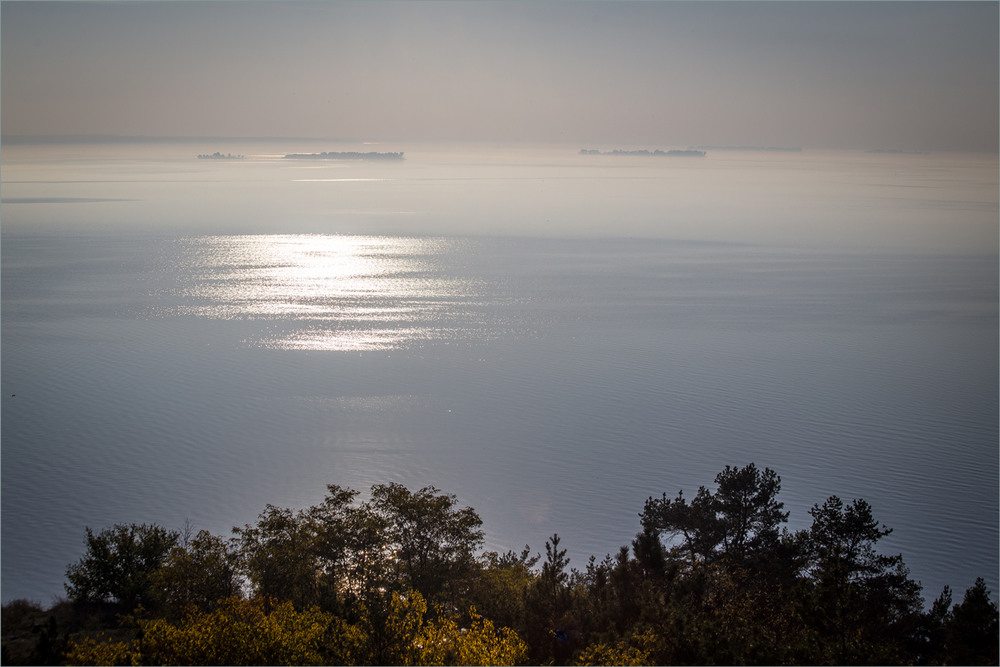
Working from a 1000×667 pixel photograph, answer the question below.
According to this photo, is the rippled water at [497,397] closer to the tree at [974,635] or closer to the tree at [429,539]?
the tree at [429,539]

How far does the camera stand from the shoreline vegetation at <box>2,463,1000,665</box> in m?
11.8

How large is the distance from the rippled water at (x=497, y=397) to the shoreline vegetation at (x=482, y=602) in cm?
755

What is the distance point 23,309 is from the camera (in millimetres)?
61438

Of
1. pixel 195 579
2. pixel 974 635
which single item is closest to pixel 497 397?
pixel 195 579

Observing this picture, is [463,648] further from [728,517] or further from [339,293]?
[339,293]

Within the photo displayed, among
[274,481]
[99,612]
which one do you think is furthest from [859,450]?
[99,612]

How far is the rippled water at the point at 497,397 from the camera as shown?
30859 millimetres

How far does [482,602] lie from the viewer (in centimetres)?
1644

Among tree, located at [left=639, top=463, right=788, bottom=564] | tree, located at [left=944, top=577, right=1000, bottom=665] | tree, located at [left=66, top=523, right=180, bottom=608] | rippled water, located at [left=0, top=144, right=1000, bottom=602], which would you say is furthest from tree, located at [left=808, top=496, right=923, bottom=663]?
tree, located at [left=66, top=523, right=180, bottom=608]

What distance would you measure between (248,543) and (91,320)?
47.2 meters

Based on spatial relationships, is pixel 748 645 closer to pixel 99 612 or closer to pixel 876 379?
pixel 99 612

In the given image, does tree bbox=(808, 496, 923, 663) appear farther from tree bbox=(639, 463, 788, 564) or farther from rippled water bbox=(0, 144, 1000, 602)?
rippled water bbox=(0, 144, 1000, 602)

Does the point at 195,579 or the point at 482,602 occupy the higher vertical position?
the point at 195,579

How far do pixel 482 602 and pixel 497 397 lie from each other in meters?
27.1
